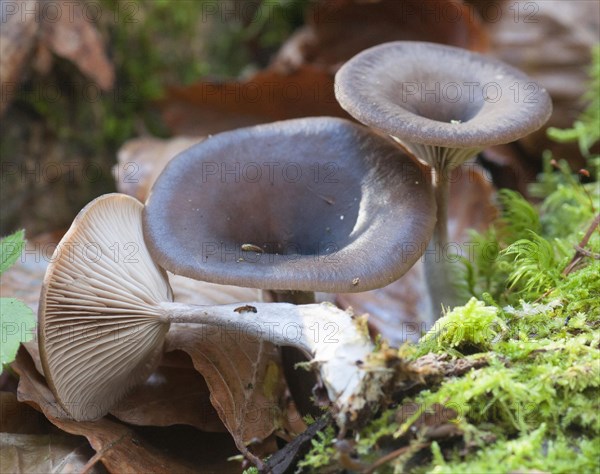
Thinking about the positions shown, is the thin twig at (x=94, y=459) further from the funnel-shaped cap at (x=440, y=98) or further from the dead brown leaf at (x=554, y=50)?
the dead brown leaf at (x=554, y=50)

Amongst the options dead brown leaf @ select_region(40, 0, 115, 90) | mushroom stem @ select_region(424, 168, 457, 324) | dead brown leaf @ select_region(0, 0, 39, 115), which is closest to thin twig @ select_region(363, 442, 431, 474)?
mushroom stem @ select_region(424, 168, 457, 324)

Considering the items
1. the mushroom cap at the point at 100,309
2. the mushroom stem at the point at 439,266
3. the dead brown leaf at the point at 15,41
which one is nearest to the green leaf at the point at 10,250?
the mushroom cap at the point at 100,309

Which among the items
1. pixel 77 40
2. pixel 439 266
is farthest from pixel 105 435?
pixel 77 40

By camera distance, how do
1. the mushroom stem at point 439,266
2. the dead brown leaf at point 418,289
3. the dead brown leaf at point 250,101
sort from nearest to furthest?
1. the mushroom stem at point 439,266
2. the dead brown leaf at point 418,289
3. the dead brown leaf at point 250,101

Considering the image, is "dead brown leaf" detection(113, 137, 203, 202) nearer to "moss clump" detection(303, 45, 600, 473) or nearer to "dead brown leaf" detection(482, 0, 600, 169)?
"moss clump" detection(303, 45, 600, 473)

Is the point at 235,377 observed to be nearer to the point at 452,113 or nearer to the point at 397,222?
the point at 397,222

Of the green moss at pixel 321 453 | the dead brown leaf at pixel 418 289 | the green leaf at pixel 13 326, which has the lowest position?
the dead brown leaf at pixel 418 289

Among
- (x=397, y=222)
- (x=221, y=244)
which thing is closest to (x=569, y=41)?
(x=397, y=222)
